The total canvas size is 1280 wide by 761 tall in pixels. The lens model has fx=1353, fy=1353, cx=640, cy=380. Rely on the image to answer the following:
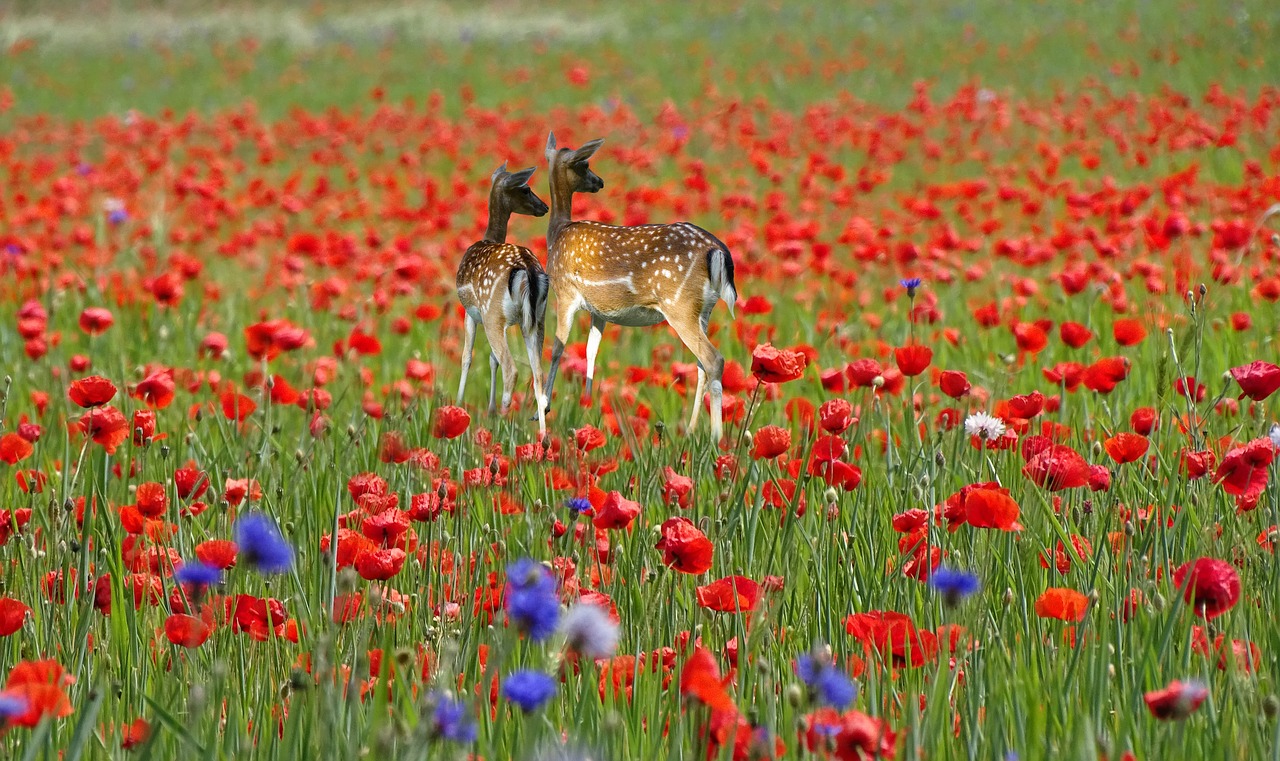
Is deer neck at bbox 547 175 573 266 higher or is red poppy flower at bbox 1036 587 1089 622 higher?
deer neck at bbox 547 175 573 266

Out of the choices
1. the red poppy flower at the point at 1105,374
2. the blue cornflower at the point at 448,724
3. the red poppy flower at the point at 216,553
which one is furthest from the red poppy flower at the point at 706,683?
the red poppy flower at the point at 1105,374

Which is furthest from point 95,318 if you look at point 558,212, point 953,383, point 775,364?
point 953,383

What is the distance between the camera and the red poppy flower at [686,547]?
82.1 inches

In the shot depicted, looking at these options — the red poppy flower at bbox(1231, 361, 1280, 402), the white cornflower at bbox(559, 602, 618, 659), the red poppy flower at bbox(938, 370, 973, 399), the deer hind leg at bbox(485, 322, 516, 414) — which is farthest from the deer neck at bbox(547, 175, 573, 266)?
the white cornflower at bbox(559, 602, 618, 659)

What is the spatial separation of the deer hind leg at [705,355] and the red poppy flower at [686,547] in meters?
1.17

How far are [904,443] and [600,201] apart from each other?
647 cm

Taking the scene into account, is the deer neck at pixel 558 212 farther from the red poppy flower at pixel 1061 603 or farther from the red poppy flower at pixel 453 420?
the red poppy flower at pixel 1061 603

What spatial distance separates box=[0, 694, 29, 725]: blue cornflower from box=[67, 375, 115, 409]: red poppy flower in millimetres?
1526

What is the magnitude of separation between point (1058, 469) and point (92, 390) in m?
1.96

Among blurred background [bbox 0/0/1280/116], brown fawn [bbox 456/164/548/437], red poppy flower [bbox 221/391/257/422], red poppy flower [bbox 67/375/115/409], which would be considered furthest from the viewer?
blurred background [bbox 0/0/1280/116]

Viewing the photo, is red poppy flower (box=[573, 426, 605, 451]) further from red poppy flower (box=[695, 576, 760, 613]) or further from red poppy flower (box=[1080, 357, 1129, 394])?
red poppy flower (box=[1080, 357, 1129, 394])

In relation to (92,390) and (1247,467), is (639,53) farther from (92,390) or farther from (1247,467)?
(1247,467)

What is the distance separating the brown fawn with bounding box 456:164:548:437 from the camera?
11.1 feet

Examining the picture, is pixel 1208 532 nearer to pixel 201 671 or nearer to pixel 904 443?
pixel 904 443
